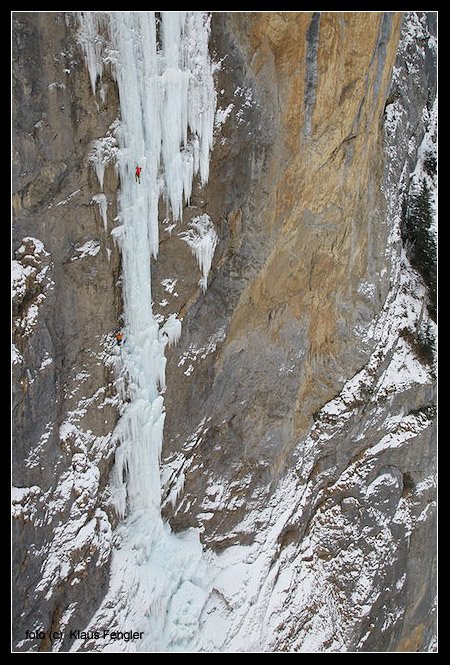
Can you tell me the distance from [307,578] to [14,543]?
17.8 ft

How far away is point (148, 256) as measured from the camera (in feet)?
25.3

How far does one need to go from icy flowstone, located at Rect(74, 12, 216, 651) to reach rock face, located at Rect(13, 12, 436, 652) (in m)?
0.23

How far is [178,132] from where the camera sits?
741 cm

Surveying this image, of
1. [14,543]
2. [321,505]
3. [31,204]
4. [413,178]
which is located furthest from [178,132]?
[321,505]

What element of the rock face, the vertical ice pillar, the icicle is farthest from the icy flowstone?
the icicle

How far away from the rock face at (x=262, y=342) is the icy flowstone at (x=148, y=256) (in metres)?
0.23

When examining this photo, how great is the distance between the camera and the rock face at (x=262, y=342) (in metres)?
6.83

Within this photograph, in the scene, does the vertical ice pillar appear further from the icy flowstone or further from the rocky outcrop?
the rocky outcrop

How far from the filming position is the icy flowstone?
686cm

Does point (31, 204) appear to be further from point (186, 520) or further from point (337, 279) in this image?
point (186, 520)

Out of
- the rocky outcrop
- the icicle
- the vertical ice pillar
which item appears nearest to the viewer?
the rocky outcrop

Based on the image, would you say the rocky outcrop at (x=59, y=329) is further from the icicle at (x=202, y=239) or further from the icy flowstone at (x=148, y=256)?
the icicle at (x=202, y=239)

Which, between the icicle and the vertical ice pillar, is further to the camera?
the icicle

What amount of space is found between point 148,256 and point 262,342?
2617 mm
